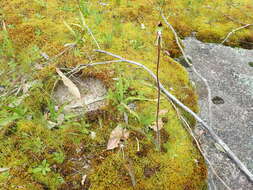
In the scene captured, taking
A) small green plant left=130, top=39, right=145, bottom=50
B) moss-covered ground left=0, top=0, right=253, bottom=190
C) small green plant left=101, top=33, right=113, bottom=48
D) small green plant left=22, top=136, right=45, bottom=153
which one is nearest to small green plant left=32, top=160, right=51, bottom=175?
moss-covered ground left=0, top=0, right=253, bottom=190

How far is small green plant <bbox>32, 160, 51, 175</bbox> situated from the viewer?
6.36ft

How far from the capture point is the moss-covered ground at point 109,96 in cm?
198

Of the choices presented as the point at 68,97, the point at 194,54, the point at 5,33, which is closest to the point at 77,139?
the point at 68,97

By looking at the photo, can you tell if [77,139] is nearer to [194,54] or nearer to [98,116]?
[98,116]

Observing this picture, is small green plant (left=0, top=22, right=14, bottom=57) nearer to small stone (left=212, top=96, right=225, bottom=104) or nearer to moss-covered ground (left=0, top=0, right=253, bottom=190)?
moss-covered ground (left=0, top=0, right=253, bottom=190)

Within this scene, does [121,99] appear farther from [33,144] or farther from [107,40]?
[107,40]

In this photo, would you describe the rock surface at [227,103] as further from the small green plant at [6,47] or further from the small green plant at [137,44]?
the small green plant at [6,47]

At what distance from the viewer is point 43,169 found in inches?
77.2

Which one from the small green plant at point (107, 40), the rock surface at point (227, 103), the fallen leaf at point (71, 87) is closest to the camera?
the rock surface at point (227, 103)

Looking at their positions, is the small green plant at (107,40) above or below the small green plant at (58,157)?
above

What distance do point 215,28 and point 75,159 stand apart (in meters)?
3.23

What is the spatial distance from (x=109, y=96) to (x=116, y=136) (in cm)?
44

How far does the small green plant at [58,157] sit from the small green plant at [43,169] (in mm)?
88

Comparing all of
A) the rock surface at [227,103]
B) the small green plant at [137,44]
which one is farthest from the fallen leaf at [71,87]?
the rock surface at [227,103]
